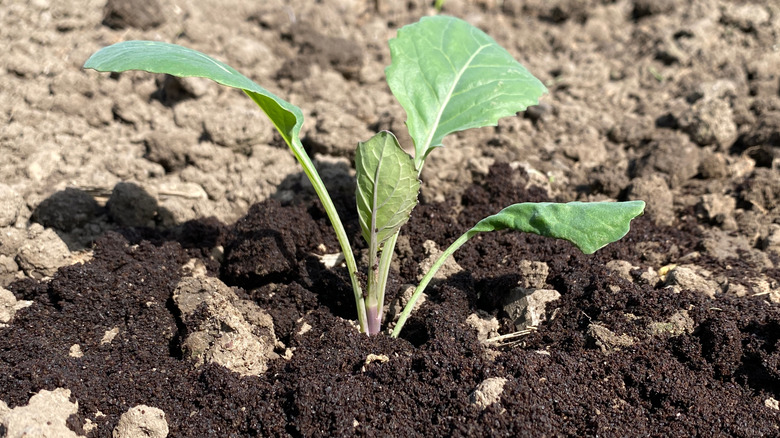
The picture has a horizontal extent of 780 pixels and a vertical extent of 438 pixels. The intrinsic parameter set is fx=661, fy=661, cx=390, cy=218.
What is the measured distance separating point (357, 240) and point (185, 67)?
95cm

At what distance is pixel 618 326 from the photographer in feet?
→ 6.61

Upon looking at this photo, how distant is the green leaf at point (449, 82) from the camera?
228 centimetres

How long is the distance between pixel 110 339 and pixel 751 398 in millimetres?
1925

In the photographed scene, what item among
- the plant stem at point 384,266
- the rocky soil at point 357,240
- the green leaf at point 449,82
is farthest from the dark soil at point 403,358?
the green leaf at point 449,82

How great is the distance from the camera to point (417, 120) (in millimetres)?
2295

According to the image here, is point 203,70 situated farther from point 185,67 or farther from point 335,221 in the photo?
point 335,221

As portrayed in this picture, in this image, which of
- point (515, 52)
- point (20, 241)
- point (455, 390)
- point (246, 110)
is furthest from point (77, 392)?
point (515, 52)

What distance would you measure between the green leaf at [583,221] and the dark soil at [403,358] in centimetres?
37

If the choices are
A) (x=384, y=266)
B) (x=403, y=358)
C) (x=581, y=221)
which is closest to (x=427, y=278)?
(x=384, y=266)

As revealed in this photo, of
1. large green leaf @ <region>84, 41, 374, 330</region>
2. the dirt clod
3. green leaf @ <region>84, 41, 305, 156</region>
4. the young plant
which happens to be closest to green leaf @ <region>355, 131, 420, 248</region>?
the young plant

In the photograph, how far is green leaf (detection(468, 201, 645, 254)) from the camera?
1.79 metres

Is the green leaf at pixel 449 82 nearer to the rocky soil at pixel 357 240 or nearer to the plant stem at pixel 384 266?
the plant stem at pixel 384 266

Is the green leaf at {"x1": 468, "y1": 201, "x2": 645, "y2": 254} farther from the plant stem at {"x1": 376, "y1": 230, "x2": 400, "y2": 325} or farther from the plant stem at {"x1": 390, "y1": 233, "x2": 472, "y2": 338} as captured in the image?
the plant stem at {"x1": 376, "y1": 230, "x2": 400, "y2": 325}

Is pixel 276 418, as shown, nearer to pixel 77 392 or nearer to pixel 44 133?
pixel 77 392
